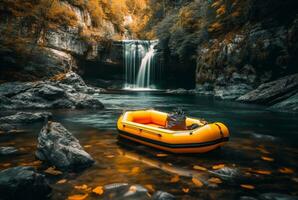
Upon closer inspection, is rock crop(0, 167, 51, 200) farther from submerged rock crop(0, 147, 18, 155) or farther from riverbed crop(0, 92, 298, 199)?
submerged rock crop(0, 147, 18, 155)

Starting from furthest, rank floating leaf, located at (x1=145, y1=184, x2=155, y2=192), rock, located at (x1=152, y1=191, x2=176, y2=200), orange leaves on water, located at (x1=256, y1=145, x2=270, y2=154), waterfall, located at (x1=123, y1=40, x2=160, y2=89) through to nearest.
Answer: waterfall, located at (x1=123, y1=40, x2=160, y2=89) → orange leaves on water, located at (x1=256, y1=145, x2=270, y2=154) → floating leaf, located at (x1=145, y1=184, x2=155, y2=192) → rock, located at (x1=152, y1=191, x2=176, y2=200)

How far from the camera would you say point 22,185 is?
18.6ft

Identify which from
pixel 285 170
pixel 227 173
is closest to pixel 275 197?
pixel 227 173

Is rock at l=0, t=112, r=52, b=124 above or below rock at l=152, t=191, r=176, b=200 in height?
above

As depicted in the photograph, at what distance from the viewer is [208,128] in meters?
8.95

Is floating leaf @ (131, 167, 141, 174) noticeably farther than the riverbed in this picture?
Yes

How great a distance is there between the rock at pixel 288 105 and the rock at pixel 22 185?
17.9m

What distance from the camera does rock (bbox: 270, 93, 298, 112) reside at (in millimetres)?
20125

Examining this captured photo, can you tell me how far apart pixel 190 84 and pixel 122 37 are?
567 inches

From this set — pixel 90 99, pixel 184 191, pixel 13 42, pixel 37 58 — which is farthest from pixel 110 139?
pixel 37 58

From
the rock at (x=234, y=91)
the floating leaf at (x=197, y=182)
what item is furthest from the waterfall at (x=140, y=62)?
the floating leaf at (x=197, y=182)

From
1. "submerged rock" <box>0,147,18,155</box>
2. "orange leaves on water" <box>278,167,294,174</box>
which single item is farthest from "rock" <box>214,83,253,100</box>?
"submerged rock" <box>0,147,18,155</box>

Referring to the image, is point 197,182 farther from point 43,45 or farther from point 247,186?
point 43,45

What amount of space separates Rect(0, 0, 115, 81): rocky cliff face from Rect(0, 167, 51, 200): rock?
892 inches
